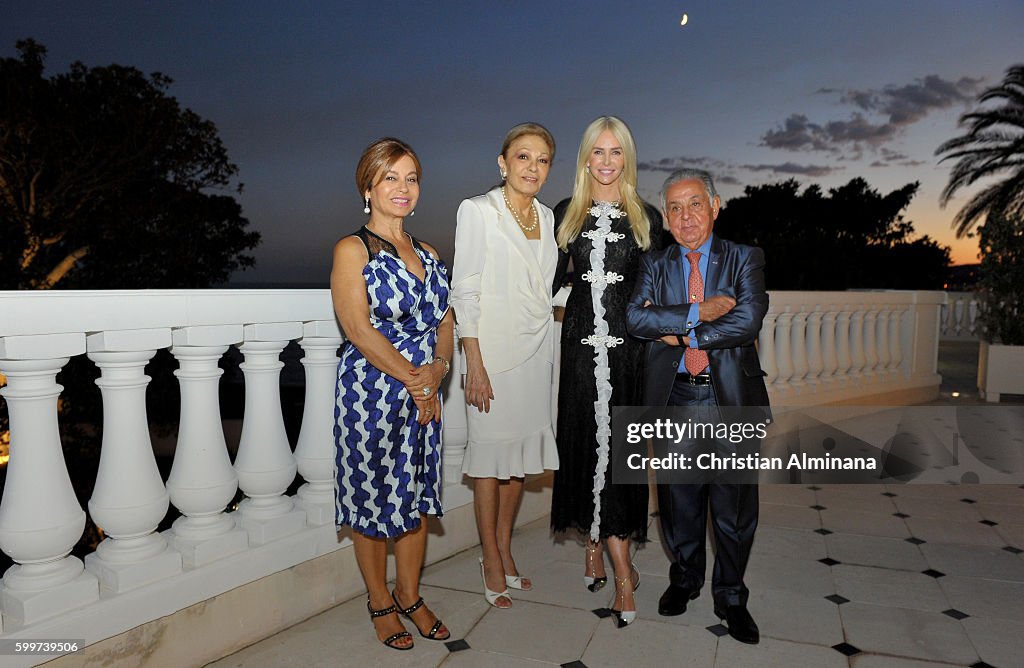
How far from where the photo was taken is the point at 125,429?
2.47 m

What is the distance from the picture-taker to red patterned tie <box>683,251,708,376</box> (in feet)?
9.95

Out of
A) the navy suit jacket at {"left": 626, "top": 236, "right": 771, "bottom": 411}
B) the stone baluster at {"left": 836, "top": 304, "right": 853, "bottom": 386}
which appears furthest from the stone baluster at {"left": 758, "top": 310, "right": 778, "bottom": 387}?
the navy suit jacket at {"left": 626, "top": 236, "right": 771, "bottom": 411}

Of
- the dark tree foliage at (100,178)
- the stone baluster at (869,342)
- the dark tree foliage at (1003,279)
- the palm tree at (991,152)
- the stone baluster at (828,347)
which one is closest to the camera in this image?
the stone baluster at (828,347)

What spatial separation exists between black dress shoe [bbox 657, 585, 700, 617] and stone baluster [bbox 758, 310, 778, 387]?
3.66 metres

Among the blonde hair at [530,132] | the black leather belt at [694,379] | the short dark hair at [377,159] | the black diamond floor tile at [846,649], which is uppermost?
the blonde hair at [530,132]

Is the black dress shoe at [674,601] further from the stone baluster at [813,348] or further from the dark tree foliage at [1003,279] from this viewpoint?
the dark tree foliage at [1003,279]

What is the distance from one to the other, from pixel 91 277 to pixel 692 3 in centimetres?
1425

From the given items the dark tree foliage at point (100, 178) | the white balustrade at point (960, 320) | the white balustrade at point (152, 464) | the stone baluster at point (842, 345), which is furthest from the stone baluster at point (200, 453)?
the white balustrade at point (960, 320)

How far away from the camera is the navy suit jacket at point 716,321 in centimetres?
290

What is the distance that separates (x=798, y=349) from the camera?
6.89m

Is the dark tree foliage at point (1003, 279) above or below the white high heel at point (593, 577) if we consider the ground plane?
above

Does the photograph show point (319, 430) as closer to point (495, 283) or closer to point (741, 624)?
point (495, 283)

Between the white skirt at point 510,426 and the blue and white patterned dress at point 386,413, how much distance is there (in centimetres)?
36

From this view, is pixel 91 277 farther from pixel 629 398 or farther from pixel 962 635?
pixel 962 635
